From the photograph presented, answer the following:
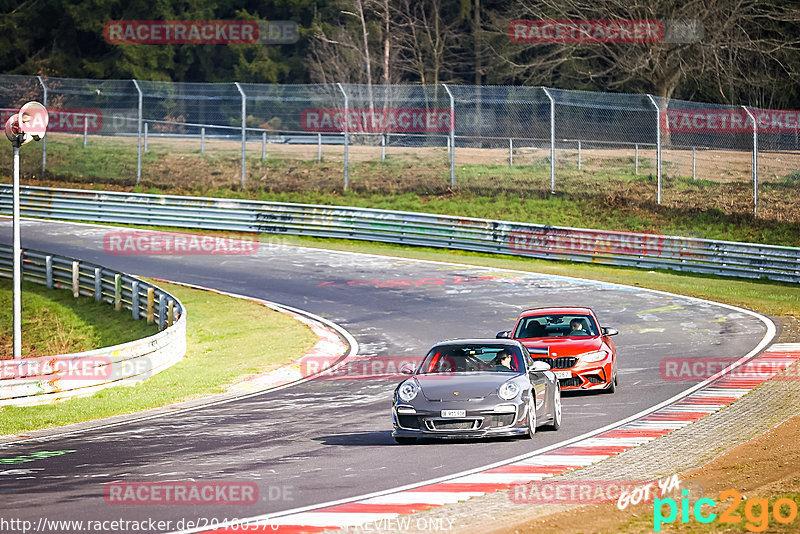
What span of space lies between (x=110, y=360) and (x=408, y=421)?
279 inches

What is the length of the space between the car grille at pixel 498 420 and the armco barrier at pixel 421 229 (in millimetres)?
18657

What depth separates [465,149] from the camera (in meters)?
41.0

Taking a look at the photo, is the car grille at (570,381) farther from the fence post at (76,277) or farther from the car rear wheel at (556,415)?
the fence post at (76,277)

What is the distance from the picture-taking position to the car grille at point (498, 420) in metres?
12.1

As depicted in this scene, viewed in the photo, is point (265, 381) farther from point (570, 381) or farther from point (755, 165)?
point (755, 165)

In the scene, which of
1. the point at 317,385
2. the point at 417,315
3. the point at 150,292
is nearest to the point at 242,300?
the point at 150,292

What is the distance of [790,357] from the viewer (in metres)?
18.4

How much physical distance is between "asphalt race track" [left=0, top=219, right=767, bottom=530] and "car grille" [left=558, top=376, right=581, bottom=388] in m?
A: 0.31

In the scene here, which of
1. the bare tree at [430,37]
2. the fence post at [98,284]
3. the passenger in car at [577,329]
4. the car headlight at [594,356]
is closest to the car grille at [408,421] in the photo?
the car headlight at [594,356]

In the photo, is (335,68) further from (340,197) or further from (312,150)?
(340,197)

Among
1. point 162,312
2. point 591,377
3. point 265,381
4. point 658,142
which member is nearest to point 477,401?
point 591,377

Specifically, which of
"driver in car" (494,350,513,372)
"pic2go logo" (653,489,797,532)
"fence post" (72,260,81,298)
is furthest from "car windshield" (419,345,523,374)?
"fence post" (72,260,81,298)

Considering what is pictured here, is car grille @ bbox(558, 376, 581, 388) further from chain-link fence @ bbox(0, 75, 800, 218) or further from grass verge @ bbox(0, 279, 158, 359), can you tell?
chain-link fence @ bbox(0, 75, 800, 218)

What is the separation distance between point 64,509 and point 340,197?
A: 3131cm
